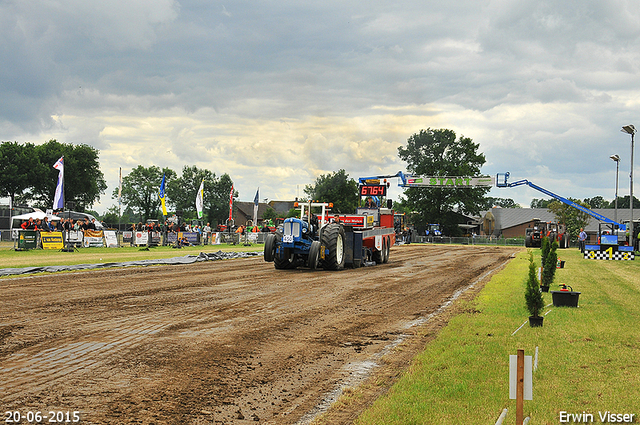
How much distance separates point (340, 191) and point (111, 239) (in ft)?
193

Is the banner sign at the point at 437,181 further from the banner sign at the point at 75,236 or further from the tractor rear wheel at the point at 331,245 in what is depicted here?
the tractor rear wheel at the point at 331,245

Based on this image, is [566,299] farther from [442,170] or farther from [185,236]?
[442,170]

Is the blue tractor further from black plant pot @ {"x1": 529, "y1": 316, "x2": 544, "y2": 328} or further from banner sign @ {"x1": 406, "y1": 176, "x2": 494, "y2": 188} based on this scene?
banner sign @ {"x1": 406, "y1": 176, "x2": 494, "y2": 188}

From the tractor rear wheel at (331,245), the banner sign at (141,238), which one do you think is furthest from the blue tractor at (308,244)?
the banner sign at (141,238)

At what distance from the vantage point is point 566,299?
10836mm

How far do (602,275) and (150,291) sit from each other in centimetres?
1514


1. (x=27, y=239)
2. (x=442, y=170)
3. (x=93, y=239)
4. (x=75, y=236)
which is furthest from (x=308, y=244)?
(x=442, y=170)

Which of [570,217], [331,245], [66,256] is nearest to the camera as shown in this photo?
[331,245]

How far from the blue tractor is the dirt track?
3.84 m

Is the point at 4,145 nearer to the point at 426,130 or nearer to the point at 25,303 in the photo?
the point at 426,130

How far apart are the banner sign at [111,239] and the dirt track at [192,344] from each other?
705 inches

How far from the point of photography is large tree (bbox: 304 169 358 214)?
280 feet

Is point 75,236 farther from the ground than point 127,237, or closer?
farther from the ground

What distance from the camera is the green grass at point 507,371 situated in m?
4.87
